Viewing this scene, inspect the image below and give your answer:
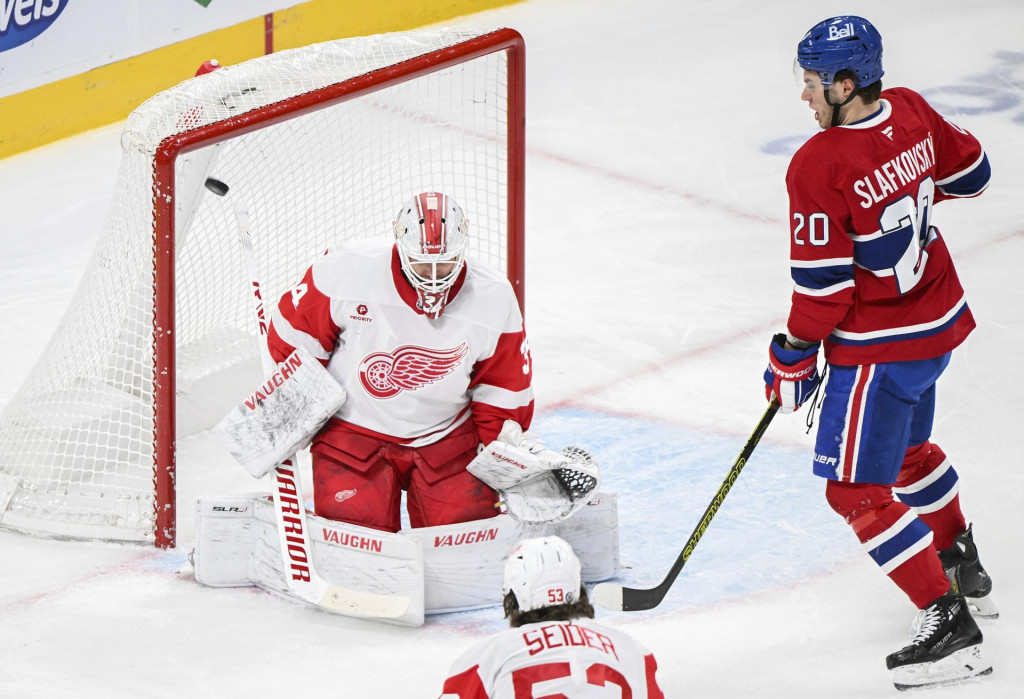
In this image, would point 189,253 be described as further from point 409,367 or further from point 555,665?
point 555,665

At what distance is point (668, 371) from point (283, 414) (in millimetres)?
1562

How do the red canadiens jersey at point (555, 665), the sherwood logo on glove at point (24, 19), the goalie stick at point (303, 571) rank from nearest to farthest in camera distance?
the red canadiens jersey at point (555, 665) < the goalie stick at point (303, 571) < the sherwood logo on glove at point (24, 19)

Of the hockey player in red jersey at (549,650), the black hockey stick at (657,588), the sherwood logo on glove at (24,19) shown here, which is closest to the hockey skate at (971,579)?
the black hockey stick at (657,588)

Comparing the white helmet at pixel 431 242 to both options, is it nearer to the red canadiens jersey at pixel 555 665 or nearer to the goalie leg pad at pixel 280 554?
the goalie leg pad at pixel 280 554

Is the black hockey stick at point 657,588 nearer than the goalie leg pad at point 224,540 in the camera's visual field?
Yes

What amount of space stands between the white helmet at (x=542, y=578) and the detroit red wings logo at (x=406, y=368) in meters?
1.09

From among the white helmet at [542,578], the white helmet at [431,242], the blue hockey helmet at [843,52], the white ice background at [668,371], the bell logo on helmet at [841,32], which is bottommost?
the white ice background at [668,371]

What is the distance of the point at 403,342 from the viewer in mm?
3533

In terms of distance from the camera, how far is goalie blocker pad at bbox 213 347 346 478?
3564mm

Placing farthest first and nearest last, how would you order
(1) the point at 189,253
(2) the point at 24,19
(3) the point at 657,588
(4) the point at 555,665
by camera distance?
(2) the point at 24,19 → (1) the point at 189,253 → (3) the point at 657,588 → (4) the point at 555,665

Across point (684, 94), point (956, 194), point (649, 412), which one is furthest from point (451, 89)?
point (956, 194)

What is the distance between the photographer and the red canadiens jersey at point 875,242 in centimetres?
304

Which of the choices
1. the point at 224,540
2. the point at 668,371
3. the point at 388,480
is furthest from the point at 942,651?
the point at 668,371

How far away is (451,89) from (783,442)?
223 centimetres
